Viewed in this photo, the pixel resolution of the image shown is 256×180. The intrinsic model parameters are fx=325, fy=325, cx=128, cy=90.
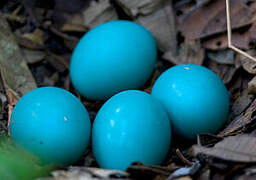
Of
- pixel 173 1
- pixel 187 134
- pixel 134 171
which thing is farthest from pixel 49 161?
pixel 173 1

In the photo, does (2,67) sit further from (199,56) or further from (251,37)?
(251,37)

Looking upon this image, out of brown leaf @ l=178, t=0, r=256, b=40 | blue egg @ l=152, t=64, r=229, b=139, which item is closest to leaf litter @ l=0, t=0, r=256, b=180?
brown leaf @ l=178, t=0, r=256, b=40

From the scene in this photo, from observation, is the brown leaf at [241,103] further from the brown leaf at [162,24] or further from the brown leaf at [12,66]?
the brown leaf at [12,66]

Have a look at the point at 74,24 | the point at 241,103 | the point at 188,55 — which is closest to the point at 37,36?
the point at 74,24

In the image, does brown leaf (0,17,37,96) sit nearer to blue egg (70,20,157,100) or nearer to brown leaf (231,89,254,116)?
blue egg (70,20,157,100)

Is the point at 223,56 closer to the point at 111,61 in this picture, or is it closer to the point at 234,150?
the point at 111,61

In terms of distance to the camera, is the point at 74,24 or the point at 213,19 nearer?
the point at 213,19

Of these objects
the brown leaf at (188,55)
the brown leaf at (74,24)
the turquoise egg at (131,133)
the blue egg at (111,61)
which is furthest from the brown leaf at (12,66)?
the brown leaf at (188,55)
